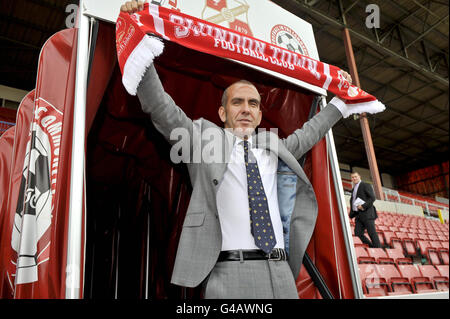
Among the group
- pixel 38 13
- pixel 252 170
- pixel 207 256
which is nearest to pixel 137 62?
pixel 252 170

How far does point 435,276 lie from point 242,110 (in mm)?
5174

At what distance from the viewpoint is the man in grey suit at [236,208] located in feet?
4.54

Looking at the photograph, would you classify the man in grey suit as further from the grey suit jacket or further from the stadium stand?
the stadium stand

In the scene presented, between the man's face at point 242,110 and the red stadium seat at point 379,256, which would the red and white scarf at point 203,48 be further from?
the red stadium seat at point 379,256

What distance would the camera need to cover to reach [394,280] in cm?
439

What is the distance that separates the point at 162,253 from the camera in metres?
2.61

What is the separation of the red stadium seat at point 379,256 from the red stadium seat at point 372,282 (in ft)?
2.26

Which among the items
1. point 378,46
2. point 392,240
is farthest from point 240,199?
point 378,46

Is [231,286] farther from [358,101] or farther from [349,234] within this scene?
[358,101]

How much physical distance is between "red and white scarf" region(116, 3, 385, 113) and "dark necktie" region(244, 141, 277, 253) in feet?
1.95

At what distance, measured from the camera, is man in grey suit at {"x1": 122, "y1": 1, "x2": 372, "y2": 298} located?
138 cm

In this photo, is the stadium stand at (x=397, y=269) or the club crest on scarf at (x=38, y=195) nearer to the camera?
the club crest on scarf at (x=38, y=195)

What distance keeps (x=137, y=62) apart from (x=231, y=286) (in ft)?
3.31
